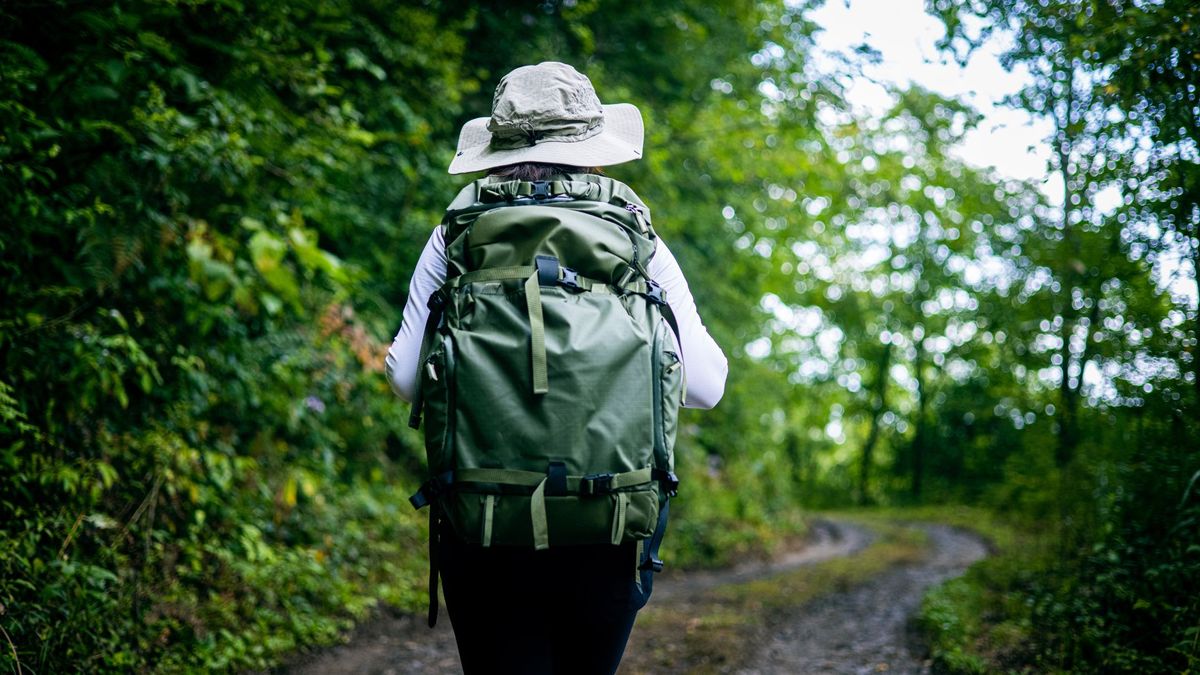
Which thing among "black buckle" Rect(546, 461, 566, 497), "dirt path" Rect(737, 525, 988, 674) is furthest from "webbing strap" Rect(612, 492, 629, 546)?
"dirt path" Rect(737, 525, 988, 674)

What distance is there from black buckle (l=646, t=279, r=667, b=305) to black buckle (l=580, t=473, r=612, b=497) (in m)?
0.41

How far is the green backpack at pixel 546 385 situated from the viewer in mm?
1565

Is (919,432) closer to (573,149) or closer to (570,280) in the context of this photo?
(573,149)

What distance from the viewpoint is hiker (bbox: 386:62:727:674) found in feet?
5.16

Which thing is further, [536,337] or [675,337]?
[675,337]

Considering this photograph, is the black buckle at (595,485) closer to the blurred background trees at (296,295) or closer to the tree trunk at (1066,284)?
the blurred background trees at (296,295)

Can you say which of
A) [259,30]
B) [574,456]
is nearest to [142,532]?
[259,30]

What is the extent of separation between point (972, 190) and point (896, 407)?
20.3m

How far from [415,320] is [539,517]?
0.54m

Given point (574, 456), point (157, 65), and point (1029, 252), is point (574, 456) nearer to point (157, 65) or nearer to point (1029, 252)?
point (157, 65)

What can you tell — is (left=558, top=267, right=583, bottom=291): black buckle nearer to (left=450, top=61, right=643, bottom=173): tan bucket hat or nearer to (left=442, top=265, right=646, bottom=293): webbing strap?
(left=442, top=265, right=646, bottom=293): webbing strap

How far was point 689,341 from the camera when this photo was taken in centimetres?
186

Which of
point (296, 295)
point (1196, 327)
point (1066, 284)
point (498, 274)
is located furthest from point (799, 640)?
point (1066, 284)

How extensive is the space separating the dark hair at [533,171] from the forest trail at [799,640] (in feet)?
11.1
